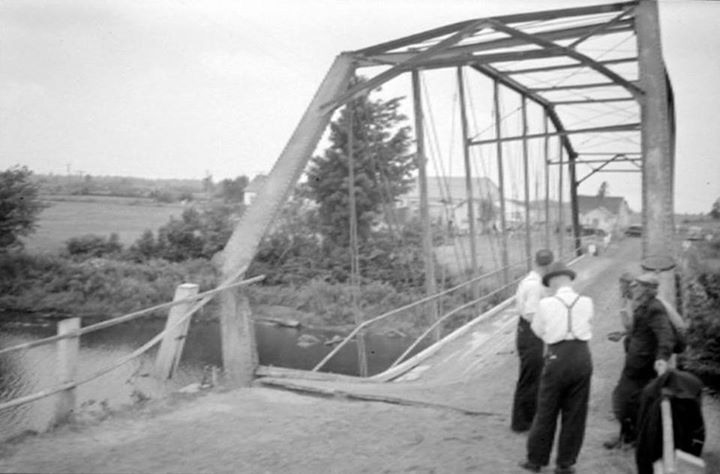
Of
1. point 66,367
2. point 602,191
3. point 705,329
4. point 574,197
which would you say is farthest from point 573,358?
point 602,191

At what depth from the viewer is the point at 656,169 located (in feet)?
22.9

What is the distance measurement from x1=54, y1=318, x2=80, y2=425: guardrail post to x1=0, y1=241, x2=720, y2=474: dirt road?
0.68 feet

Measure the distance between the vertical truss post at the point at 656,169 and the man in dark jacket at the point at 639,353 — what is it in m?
1.97

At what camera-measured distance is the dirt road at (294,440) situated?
401cm

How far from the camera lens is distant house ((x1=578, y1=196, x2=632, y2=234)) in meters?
64.6

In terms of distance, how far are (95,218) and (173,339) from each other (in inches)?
1155

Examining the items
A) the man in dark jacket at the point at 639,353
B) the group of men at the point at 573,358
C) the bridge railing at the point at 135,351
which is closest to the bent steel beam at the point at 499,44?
the bridge railing at the point at 135,351

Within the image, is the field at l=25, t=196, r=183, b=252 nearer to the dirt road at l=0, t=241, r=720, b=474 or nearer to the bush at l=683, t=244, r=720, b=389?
the dirt road at l=0, t=241, r=720, b=474

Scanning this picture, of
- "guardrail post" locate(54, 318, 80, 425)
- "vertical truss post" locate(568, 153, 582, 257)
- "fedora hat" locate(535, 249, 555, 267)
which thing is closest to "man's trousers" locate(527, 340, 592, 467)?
"fedora hat" locate(535, 249, 555, 267)

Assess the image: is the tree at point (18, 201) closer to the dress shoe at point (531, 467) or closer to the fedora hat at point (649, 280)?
the dress shoe at point (531, 467)

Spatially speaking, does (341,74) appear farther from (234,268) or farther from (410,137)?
(410,137)

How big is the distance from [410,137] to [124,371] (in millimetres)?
19792

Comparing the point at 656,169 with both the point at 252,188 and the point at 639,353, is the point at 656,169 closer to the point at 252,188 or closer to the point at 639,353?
the point at 639,353

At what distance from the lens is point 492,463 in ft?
14.3
